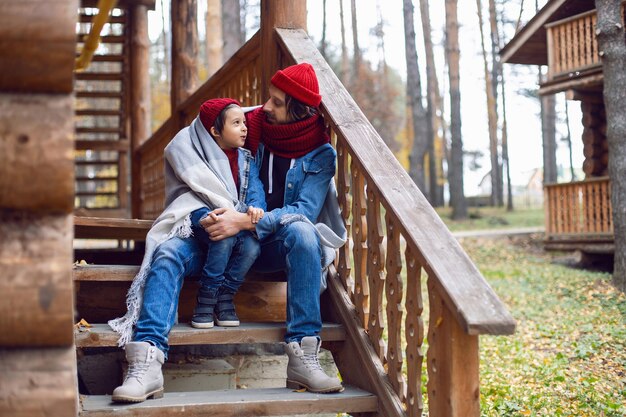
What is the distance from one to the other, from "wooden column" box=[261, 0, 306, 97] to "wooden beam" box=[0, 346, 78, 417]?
9.64 ft

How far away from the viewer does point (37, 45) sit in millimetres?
2143

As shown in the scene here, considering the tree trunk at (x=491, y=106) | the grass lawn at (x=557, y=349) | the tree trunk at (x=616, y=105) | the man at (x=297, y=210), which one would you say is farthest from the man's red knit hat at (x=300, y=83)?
the tree trunk at (x=491, y=106)

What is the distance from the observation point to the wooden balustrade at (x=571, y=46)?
16.2 m

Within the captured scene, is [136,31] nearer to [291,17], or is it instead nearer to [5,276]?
[291,17]

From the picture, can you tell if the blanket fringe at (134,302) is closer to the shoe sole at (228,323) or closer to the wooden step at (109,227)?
the shoe sole at (228,323)

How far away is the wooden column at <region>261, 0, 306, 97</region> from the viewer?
4812 mm

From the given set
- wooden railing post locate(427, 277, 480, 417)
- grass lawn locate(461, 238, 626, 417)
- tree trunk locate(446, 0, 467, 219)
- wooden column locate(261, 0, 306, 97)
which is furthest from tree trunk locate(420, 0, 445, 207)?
wooden railing post locate(427, 277, 480, 417)

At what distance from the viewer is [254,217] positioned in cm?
377

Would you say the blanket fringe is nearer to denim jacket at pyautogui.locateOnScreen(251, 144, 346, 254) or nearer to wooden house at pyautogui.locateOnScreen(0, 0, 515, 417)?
wooden house at pyautogui.locateOnScreen(0, 0, 515, 417)

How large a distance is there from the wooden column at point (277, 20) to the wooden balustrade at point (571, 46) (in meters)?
12.6

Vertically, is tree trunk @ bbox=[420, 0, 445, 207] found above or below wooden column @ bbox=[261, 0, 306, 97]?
above

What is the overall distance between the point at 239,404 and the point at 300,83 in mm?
1645

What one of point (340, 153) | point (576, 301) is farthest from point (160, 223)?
point (576, 301)

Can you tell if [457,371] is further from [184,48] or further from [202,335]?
[184,48]
